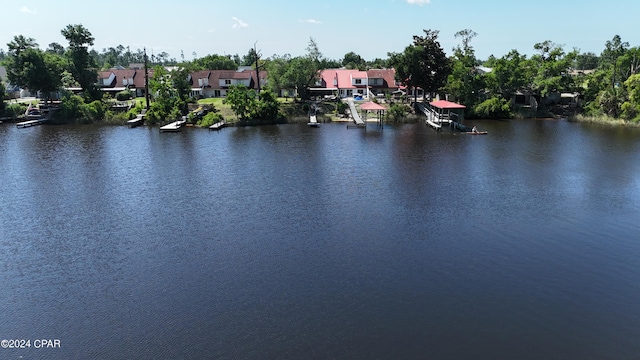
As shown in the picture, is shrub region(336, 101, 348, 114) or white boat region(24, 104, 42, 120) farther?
shrub region(336, 101, 348, 114)

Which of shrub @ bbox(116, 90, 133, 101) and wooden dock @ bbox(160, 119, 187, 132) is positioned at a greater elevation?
shrub @ bbox(116, 90, 133, 101)

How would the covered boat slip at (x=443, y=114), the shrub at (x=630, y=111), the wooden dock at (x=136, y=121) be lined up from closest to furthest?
the shrub at (x=630, y=111) < the covered boat slip at (x=443, y=114) < the wooden dock at (x=136, y=121)

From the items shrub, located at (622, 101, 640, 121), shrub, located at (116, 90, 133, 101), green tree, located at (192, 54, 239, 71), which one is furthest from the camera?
green tree, located at (192, 54, 239, 71)

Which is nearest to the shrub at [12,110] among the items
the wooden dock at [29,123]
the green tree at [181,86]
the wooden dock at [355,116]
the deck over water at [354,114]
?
the wooden dock at [29,123]

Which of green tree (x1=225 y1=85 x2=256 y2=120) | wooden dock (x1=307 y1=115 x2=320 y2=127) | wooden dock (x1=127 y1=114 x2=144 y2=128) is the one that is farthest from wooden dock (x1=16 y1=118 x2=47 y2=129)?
wooden dock (x1=307 y1=115 x2=320 y2=127)

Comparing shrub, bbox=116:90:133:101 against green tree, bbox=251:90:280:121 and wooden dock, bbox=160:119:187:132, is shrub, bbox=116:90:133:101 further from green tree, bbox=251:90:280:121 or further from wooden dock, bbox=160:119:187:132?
green tree, bbox=251:90:280:121

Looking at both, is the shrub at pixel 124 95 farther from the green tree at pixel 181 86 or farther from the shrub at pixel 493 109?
the shrub at pixel 493 109
